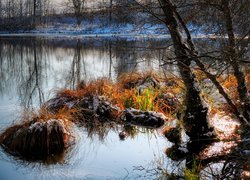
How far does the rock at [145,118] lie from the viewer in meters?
9.64

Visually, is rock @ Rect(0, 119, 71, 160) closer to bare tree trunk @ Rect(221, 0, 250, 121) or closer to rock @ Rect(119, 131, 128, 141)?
rock @ Rect(119, 131, 128, 141)

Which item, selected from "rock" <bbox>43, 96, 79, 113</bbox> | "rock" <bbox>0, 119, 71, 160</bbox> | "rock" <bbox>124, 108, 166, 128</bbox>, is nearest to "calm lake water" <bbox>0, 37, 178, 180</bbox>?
"rock" <bbox>0, 119, 71, 160</bbox>

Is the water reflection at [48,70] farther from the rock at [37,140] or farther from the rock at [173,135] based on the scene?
the rock at [37,140]

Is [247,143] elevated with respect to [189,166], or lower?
elevated

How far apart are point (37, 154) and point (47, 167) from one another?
0.59m

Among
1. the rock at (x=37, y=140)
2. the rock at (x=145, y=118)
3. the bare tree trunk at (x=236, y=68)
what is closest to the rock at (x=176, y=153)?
the bare tree trunk at (x=236, y=68)

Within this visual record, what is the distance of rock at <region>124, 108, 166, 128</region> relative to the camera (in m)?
9.64

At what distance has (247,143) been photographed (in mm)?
5059

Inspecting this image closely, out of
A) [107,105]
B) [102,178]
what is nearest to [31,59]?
[107,105]

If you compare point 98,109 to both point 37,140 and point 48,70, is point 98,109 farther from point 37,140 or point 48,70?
point 48,70

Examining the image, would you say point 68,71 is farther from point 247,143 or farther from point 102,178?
point 247,143

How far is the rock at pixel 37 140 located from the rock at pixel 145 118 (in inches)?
84.9

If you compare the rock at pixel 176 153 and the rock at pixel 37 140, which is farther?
the rock at pixel 37 140

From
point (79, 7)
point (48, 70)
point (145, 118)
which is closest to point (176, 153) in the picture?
point (145, 118)
